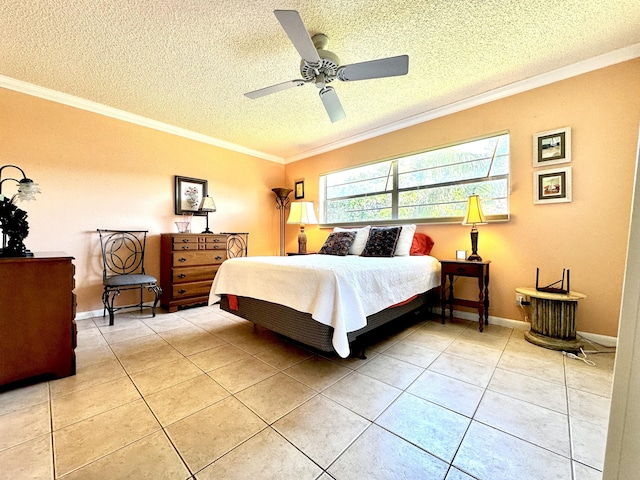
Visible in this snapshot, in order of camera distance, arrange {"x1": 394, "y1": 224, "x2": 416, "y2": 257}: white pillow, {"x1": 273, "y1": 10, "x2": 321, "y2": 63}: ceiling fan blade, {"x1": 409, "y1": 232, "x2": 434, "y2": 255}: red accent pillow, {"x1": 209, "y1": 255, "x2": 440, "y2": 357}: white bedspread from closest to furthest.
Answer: {"x1": 273, "y1": 10, "x2": 321, "y2": 63}: ceiling fan blade
{"x1": 209, "y1": 255, "x2": 440, "y2": 357}: white bedspread
{"x1": 394, "y1": 224, "x2": 416, "y2": 257}: white pillow
{"x1": 409, "y1": 232, "x2": 434, "y2": 255}: red accent pillow

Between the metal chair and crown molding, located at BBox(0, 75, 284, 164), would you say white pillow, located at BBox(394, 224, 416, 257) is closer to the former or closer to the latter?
the metal chair

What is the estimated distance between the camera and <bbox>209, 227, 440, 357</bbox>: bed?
1.65 m

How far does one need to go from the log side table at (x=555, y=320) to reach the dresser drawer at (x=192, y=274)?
11.9 ft

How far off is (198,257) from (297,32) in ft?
9.40

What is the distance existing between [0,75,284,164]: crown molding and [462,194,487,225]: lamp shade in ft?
12.0

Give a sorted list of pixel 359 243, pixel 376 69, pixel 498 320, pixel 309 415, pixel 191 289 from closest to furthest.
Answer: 1. pixel 309 415
2. pixel 376 69
3. pixel 498 320
4. pixel 359 243
5. pixel 191 289

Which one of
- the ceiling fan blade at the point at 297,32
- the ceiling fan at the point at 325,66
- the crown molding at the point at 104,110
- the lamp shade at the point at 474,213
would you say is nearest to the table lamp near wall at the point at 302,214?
the crown molding at the point at 104,110

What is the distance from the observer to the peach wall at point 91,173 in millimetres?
2699

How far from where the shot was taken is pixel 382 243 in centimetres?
298

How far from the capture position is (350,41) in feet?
6.79

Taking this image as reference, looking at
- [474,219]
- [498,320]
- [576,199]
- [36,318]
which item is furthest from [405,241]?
[36,318]

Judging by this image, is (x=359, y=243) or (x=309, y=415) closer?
(x=309, y=415)

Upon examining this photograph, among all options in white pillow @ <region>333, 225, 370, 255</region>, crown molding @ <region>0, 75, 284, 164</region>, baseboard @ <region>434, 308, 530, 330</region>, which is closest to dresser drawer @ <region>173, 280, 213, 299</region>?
white pillow @ <region>333, 225, 370, 255</region>

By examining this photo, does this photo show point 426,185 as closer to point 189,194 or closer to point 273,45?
point 273,45
